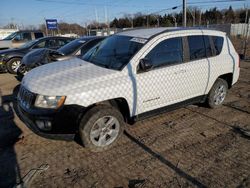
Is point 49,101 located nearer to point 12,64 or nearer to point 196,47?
point 196,47

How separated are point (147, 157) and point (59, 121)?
1.43m

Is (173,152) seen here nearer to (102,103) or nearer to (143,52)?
(102,103)

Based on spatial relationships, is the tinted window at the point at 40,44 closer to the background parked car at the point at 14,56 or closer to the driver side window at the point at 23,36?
the background parked car at the point at 14,56

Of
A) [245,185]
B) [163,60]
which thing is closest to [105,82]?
[163,60]

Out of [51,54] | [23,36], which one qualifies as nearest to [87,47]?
[51,54]

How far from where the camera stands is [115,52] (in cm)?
421

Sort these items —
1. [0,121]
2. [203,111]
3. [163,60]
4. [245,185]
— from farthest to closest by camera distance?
[203,111], [0,121], [163,60], [245,185]

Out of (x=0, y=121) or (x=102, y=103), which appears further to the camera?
(x=0, y=121)

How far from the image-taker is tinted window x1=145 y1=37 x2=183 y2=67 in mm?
3926

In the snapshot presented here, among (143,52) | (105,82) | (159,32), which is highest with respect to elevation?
(159,32)

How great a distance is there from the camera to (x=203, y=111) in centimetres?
518

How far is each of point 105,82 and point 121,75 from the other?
303 mm

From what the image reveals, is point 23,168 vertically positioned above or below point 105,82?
below

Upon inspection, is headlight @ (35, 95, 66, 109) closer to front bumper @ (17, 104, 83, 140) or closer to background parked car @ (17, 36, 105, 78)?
front bumper @ (17, 104, 83, 140)
